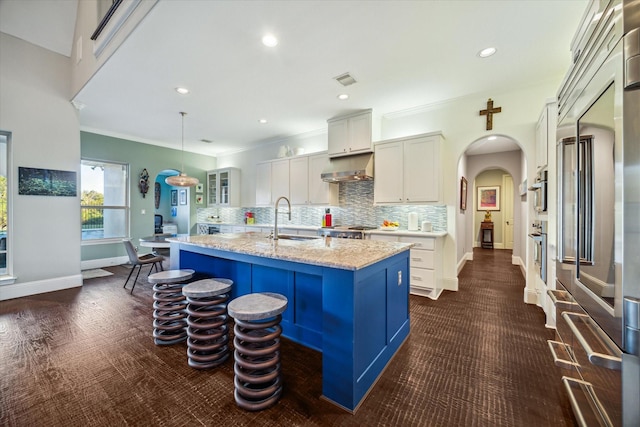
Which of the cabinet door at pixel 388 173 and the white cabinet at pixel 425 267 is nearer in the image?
the white cabinet at pixel 425 267

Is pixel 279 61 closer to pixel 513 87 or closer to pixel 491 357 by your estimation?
pixel 513 87

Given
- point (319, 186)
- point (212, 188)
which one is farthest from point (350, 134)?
point (212, 188)

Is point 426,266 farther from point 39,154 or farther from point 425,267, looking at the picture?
point 39,154

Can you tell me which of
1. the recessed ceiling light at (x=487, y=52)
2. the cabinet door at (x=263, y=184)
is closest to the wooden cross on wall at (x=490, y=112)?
the recessed ceiling light at (x=487, y=52)

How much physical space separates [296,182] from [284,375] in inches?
159

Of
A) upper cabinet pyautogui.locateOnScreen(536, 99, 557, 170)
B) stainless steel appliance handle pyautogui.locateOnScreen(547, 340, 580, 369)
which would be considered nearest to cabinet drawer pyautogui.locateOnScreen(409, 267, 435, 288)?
upper cabinet pyautogui.locateOnScreen(536, 99, 557, 170)

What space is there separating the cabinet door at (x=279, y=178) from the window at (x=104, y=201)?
11.5ft

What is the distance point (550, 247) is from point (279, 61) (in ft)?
12.0

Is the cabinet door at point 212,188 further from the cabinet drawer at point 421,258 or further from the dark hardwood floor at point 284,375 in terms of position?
the cabinet drawer at point 421,258

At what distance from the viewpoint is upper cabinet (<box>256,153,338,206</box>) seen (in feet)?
16.7

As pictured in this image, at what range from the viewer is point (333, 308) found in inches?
64.2

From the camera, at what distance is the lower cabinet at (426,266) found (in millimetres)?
3588

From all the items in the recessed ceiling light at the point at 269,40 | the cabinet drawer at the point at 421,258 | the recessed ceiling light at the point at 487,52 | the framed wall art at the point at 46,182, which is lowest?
the cabinet drawer at the point at 421,258

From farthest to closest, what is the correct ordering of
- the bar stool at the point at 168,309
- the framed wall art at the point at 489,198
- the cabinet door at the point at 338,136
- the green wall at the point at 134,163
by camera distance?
1. the framed wall art at the point at 489,198
2. the green wall at the point at 134,163
3. the cabinet door at the point at 338,136
4. the bar stool at the point at 168,309
